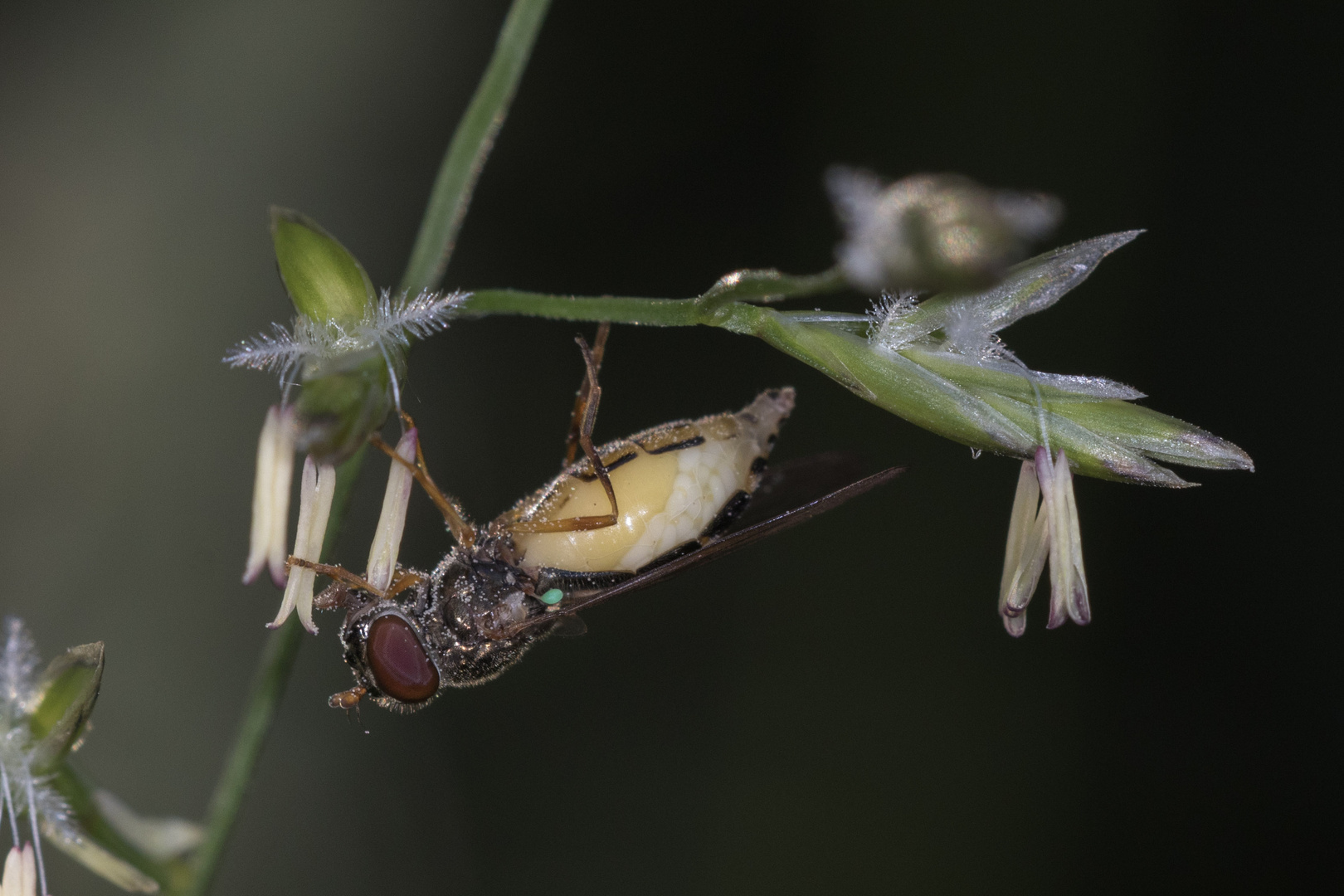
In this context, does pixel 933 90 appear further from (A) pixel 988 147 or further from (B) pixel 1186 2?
(B) pixel 1186 2

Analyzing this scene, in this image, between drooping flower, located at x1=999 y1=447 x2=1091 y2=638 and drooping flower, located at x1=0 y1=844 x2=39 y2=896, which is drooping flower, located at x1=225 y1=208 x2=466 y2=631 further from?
drooping flower, located at x1=999 y1=447 x2=1091 y2=638

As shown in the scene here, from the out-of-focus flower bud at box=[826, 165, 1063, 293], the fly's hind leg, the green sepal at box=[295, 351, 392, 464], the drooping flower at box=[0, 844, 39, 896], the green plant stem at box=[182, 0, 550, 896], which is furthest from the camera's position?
the fly's hind leg

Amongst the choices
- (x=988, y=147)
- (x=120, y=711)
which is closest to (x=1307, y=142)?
(x=988, y=147)

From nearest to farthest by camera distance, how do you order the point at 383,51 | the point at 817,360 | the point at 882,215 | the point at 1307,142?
the point at 882,215, the point at 817,360, the point at 1307,142, the point at 383,51

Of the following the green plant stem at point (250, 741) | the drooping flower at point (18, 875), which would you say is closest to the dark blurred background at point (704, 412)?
the green plant stem at point (250, 741)

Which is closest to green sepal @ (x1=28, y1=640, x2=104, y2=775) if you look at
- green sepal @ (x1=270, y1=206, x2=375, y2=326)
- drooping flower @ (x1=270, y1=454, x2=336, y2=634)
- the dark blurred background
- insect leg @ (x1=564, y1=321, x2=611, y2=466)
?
drooping flower @ (x1=270, y1=454, x2=336, y2=634)

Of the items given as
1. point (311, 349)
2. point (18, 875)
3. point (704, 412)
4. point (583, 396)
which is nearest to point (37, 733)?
point (18, 875)

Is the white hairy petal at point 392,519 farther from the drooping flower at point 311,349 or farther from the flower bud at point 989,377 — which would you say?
the flower bud at point 989,377
